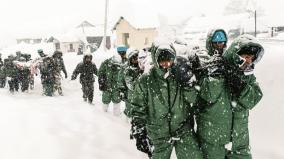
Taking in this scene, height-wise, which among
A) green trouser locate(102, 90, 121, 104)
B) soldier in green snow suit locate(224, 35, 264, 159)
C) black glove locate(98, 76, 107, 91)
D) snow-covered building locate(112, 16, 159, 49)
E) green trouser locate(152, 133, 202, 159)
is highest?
snow-covered building locate(112, 16, 159, 49)

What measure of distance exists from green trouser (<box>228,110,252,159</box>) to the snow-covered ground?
2.20 meters

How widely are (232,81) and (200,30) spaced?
59.0 metres

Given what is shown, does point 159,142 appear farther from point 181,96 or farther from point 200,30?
point 200,30

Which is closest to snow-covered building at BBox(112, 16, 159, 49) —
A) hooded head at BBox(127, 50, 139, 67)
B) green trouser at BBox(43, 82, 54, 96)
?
green trouser at BBox(43, 82, 54, 96)

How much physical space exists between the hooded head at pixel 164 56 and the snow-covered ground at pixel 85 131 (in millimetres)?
2211

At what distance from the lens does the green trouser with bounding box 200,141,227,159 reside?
457 cm

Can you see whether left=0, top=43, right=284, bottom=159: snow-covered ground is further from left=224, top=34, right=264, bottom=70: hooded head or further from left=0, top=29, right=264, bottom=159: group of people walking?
left=224, top=34, right=264, bottom=70: hooded head

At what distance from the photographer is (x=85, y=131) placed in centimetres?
721

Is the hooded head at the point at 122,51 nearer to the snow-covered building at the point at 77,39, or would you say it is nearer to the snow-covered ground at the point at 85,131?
the snow-covered ground at the point at 85,131

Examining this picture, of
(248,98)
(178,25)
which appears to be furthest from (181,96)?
(178,25)

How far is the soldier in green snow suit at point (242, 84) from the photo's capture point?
173 inches

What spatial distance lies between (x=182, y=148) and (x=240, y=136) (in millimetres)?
650

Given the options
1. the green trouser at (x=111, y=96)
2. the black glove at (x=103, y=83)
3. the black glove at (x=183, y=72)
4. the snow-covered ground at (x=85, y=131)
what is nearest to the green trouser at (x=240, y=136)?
the black glove at (x=183, y=72)

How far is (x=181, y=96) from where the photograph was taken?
4.49m
